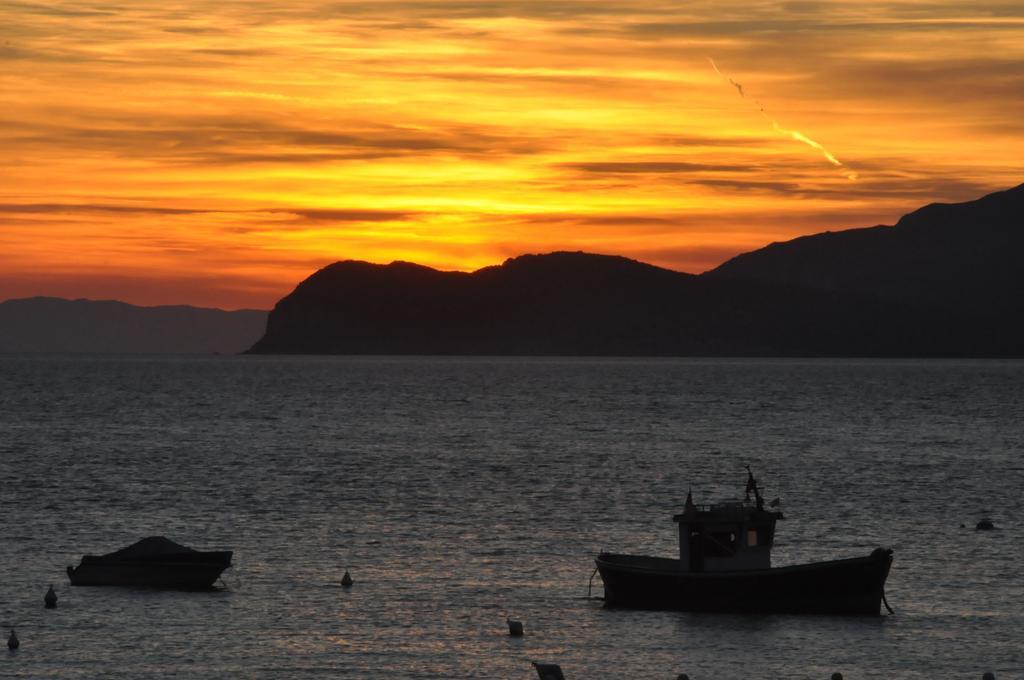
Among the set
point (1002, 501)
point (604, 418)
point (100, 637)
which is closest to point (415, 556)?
point (100, 637)

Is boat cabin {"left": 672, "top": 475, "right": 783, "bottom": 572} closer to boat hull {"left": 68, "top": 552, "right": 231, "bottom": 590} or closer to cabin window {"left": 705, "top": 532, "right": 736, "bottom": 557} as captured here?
cabin window {"left": 705, "top": 532, "right": 736, "bottom": 557}

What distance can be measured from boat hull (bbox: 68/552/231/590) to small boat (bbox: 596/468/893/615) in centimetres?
1633

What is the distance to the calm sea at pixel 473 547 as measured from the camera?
4619cm

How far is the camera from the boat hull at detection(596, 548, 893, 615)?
52.1 meters

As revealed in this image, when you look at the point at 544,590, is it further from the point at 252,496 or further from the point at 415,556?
the point at 252,496

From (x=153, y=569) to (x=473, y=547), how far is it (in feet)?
52.1

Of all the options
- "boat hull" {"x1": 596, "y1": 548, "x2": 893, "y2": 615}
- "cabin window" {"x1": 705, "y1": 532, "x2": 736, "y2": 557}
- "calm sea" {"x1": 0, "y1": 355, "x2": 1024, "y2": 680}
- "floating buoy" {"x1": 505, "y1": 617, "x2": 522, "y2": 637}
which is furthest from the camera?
"cabin window" {"x1": 705, "y1": 532, "x2": 736, "y2": 557}

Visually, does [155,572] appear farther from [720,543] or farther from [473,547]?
[720,543]

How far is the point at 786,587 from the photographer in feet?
171

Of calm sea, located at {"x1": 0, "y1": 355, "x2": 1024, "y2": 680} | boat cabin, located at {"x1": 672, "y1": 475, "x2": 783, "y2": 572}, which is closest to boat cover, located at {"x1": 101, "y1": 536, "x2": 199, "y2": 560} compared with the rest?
calm sea, located at {"x1": 0, "y1": 355, "x2": 1024, "y2": 680}

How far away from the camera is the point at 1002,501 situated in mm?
90125

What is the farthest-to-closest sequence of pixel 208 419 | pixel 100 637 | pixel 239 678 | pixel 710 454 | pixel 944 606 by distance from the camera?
pixel 208 419
pixel 710 454
pixel 944 606
pixel 100 637
pixel 239 678

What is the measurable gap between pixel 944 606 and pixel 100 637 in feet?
93.8

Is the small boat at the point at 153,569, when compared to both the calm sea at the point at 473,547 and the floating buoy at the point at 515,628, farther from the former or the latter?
the floating buoy at the point at 515,628
